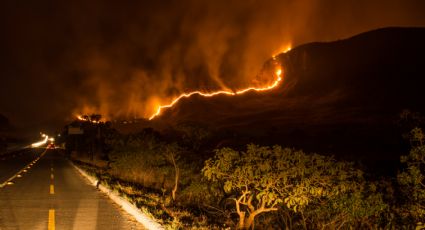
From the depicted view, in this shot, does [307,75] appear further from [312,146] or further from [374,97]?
[312,146]

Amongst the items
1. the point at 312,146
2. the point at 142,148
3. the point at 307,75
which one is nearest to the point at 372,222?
the point at 142,148

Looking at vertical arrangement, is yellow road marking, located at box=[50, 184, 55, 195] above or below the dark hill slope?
below

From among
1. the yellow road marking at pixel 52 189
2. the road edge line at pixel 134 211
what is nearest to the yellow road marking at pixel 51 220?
the road edge line at pixel 134 211

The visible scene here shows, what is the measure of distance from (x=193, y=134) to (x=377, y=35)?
544 feet

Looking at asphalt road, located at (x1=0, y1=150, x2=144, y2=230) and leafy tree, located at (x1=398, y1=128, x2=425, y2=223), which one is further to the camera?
leafy tree, located at (x1=398, y1=128, x2=425, y2=223)

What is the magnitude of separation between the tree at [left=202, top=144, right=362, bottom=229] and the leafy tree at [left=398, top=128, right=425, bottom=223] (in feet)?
4.47

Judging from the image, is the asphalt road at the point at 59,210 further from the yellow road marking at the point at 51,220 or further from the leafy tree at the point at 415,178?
the leafy tree at the point at 415,178

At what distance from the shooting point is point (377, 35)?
7259 inches

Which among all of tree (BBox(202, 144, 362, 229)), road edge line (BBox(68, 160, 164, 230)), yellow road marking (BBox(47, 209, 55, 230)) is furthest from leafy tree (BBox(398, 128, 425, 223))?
yellow road marking (BBox(47, 209, 55, 230))

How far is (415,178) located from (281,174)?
3878 millimetres

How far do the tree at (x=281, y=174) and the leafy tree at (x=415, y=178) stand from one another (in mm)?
1363

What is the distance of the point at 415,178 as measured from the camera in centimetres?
1177

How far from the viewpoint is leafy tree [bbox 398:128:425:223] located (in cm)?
1150

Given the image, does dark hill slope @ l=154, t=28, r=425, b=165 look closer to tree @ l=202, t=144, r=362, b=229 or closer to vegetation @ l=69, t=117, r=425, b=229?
vegetation @ l=69, t=117, r=425, b=229
